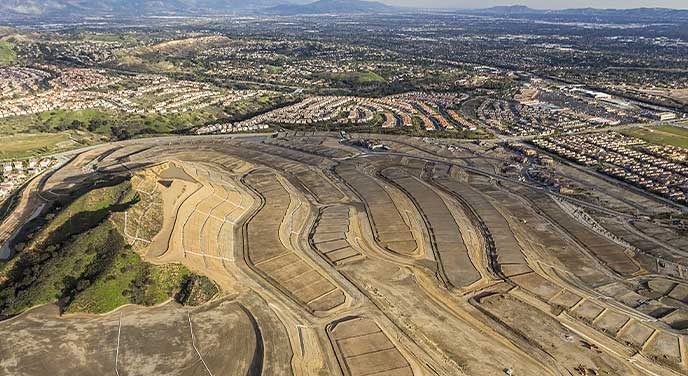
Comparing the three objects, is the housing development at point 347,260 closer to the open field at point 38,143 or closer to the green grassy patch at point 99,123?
the open field at point 38,143

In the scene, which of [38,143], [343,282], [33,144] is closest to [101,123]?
[38,143]

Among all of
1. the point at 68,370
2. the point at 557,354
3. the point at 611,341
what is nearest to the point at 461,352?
the point at 557,354

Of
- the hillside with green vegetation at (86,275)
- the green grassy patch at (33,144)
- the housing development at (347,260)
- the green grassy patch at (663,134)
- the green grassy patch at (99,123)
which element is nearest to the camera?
the housing development at (347,260)

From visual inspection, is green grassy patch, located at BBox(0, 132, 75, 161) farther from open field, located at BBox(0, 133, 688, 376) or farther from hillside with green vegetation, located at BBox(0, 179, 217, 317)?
hillside with green vegetation, located at BBox(0, 179, 217, 317)

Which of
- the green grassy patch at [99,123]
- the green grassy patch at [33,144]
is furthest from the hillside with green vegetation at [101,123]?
the green grassy patch at [33,144]

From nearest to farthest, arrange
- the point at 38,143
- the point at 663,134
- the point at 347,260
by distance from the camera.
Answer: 1. the point at 347,260
2. the point at 38,143
3. the point at 663,134

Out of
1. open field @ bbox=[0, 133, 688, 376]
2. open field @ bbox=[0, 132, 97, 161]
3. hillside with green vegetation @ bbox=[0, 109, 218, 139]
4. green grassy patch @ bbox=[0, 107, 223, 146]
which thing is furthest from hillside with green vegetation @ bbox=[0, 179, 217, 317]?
hillside with green vegetation @ bbox=[0, 109, 218, 139]

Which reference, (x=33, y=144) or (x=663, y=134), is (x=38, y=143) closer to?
(x=33, y=144)
